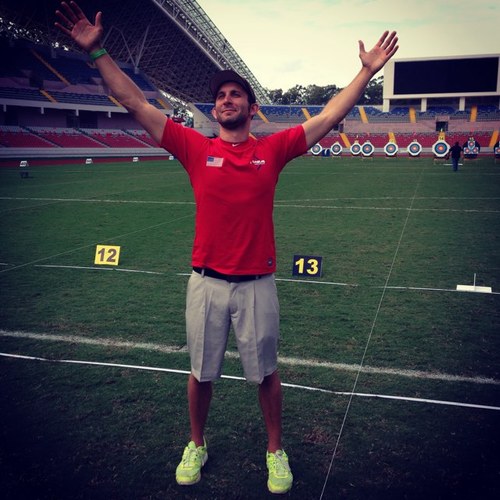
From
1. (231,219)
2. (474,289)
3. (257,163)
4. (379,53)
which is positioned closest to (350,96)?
(379,53)

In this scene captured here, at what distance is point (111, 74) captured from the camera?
9.18 ft

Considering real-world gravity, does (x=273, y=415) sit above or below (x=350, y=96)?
below

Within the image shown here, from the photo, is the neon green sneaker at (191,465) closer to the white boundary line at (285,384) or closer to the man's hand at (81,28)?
the white boundary line at (285,384)

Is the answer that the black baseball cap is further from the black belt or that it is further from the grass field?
the grass field

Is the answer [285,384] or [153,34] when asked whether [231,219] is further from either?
[153,34]

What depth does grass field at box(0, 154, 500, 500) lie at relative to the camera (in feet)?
9.70

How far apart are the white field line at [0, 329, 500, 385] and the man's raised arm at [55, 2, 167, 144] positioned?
243cm

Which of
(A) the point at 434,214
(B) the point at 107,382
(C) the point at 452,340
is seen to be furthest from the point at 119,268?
(A) the point at 434,214

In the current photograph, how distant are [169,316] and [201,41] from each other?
5486 centimetres

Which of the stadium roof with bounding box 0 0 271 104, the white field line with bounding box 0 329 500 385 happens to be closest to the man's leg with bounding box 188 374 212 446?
the white field line with bounding box 0 329 500 385

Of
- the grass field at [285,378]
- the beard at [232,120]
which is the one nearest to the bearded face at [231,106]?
the beard at [232,120]

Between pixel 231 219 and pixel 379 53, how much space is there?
4.68 feet

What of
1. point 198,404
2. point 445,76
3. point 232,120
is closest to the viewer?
point 232,120

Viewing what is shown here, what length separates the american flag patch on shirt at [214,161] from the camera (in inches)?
109
